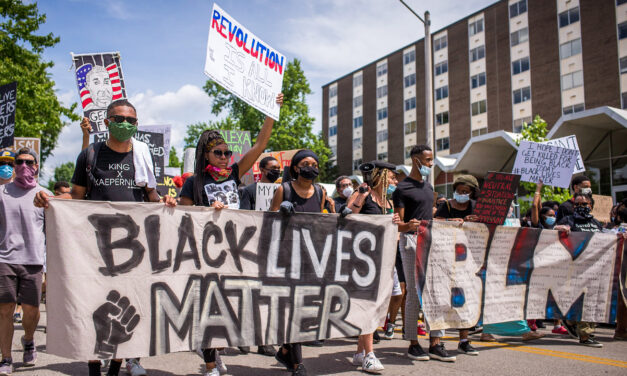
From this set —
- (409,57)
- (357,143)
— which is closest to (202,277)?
(409,57)

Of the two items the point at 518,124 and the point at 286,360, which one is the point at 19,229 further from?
the point at 518,124

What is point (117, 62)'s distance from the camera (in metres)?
6.83

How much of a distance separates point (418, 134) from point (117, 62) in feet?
128

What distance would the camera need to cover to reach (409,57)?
45.4 metres

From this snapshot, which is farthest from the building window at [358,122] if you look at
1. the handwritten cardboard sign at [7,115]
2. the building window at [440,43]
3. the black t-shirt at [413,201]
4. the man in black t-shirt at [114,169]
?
the man in black t-shirt at [114,169]

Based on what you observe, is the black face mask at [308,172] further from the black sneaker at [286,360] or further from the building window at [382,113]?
the building window at [382,113]

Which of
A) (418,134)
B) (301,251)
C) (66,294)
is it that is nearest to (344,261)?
(301,251)

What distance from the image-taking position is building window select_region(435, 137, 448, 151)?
41.5 meters

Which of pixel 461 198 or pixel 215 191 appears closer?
pixel 215 191

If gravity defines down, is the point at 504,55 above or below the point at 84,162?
above

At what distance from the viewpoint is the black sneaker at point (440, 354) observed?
15.6 ft

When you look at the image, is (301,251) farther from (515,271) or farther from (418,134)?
(418,134)

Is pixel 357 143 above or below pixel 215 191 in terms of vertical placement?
above

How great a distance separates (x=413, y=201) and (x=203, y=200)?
2.24 meters
